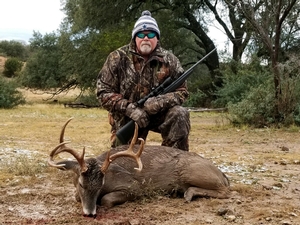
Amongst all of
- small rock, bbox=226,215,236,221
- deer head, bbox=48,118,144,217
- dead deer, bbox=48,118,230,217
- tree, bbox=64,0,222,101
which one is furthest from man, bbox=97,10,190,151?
tree, bbox=64,0,222,101

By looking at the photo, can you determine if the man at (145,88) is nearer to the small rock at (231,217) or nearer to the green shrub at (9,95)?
the small rock at (231,217)

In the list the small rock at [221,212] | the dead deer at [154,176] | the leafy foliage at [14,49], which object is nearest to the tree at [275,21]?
the dead deer at [154,176]

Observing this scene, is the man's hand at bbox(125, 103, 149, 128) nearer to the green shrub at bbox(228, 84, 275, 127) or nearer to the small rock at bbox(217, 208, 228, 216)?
the small rock at bbox(217, 208, 228, 216)

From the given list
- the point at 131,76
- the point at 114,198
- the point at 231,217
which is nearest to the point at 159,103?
the point at 131,76

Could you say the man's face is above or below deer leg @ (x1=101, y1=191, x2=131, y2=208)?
above

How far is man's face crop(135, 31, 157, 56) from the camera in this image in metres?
6.42

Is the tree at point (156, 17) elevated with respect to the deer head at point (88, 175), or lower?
elevated

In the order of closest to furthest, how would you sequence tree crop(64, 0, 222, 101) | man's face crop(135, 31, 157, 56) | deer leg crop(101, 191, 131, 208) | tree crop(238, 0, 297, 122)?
deer leg crop(101, 191, 131, 208), man's face crop(135, 31, 157, 56), tree crop(238, 0, 297, 122), tree crop(64, 0, 222, 101)

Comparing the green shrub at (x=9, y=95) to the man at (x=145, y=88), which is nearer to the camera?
the man at (x=145, y=88)

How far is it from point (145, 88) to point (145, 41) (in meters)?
0.62

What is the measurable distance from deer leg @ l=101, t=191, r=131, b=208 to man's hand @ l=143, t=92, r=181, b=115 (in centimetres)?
136

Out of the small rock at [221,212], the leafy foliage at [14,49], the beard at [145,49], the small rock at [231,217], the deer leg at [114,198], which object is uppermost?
the leafy foliage at [14,49]

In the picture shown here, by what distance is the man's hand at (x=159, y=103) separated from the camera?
6.25 m

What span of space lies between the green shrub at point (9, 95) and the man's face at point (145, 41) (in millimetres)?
19962
